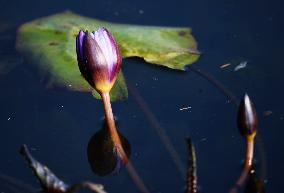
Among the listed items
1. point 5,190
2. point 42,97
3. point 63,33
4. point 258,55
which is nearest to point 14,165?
point 5,190

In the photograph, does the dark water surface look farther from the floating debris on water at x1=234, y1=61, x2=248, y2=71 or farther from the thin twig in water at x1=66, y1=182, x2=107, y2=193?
the thin twig in water at x1=66, y1=182, x2=107, y2=193

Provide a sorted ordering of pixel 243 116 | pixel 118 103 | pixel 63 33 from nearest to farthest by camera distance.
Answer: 1. pixel 243 116
2. pixel 118 103
3. pixel 63 33

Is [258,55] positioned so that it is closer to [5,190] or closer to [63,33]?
[63,33]

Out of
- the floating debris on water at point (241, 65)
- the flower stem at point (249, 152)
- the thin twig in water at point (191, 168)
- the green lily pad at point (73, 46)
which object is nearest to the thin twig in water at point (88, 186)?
the thin twig in water at point (191, 168)

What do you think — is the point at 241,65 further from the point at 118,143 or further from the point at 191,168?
A: the point at 191,168

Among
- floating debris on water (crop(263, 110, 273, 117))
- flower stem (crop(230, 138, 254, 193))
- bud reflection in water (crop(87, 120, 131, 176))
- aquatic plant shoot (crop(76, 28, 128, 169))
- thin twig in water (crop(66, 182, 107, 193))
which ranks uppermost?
aquatic plant shoot (crop(76, 28, 128, 169))

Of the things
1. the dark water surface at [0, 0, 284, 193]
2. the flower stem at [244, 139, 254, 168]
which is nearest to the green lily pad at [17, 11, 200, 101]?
the dark water surface at [0, 0, 284, 193]

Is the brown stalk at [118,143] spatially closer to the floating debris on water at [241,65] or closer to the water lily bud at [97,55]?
the water lily bud at [97,55]
